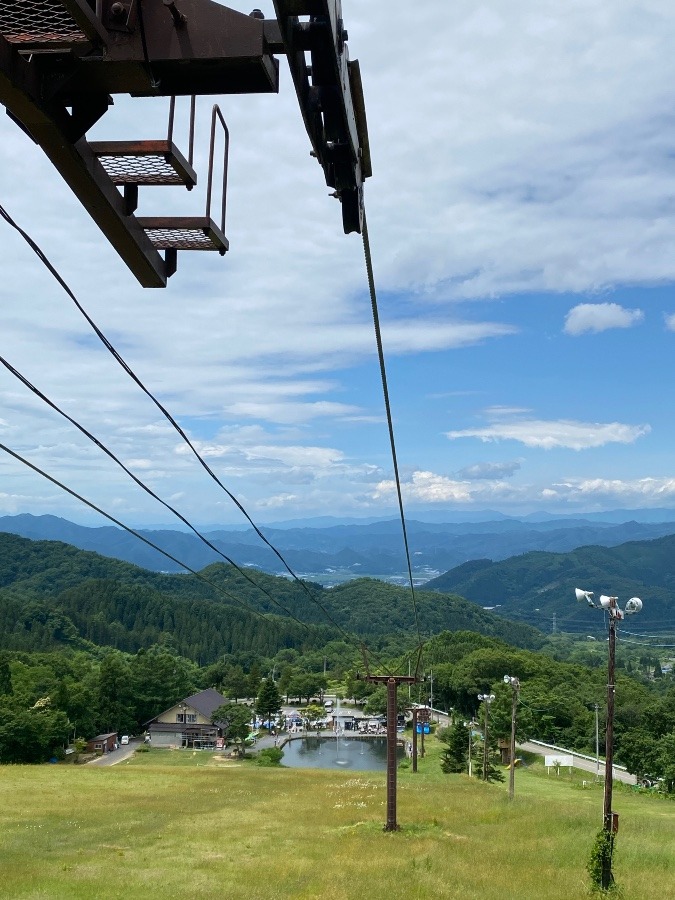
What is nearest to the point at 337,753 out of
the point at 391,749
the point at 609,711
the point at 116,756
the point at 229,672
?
the point at 116,756

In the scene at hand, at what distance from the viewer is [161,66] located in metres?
4.14

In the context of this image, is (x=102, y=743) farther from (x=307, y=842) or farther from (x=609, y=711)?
(x=609, y=711)

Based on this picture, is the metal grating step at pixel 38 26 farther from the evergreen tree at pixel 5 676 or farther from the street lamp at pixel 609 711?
the evergreen tree at pixel 5 676

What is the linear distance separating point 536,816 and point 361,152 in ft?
102

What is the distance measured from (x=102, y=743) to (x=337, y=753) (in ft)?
75.9

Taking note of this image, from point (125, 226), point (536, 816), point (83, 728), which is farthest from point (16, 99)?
point (83, 728)

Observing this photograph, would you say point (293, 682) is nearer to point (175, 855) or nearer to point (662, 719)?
point (662, 719)

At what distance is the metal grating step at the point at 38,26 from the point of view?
12.5 feet

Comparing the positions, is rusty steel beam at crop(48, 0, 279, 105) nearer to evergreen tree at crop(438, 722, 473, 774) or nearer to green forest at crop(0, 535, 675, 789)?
green forest at crop(0, 535, 675, 789)

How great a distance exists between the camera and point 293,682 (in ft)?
350

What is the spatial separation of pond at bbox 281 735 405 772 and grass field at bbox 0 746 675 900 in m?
27.0

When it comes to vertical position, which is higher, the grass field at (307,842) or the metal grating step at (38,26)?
the metal grating step at (38,26)

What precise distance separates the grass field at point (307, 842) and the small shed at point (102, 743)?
84.0 ft

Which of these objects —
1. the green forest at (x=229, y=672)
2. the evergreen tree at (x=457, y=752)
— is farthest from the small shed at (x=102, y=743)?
the evergreen tree at (x=457, y=752)
